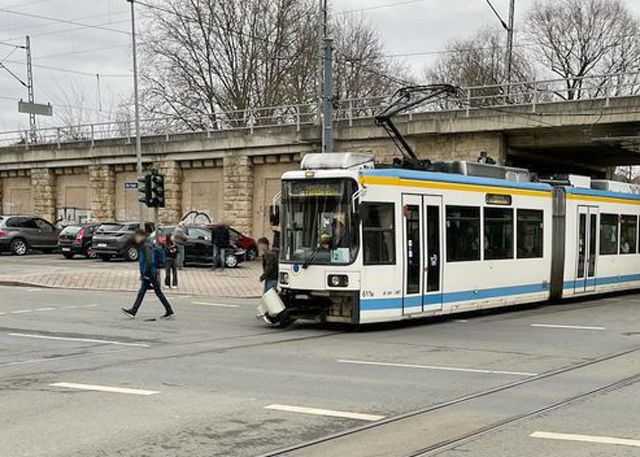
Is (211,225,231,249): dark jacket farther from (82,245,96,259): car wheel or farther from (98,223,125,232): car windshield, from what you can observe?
(82,245,96,259): car wheel

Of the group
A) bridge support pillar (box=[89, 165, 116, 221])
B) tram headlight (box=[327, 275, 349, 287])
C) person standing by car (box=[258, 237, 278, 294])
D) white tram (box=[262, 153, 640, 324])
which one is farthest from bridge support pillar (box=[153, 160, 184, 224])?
tram headlight (box=[327, 275, 349, 287])

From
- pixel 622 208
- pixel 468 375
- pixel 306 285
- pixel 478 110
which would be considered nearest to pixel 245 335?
pixel 306 285

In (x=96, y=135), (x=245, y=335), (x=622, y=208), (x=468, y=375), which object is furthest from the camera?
(x=96, y=135)

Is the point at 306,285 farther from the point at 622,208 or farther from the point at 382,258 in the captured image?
the point at 622,208

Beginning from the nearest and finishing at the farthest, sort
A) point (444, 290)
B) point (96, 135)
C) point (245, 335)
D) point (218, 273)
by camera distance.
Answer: point (245, 335) → point (444, 290) → point (218, 273) → point (96, 135)

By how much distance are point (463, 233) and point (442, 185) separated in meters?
1.21

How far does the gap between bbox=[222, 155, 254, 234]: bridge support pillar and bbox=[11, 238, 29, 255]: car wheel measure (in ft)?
31.7

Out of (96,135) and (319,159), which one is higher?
(96,135)

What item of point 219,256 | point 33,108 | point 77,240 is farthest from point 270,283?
point 33,108

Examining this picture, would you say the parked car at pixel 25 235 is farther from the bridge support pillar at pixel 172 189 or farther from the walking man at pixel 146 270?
the walking man at pixel 146 270

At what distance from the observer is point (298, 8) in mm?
47250

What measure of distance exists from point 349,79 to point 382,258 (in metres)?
40.3

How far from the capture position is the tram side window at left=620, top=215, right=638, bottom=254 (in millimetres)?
21844

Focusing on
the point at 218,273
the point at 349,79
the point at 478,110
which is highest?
the point at 349,79
